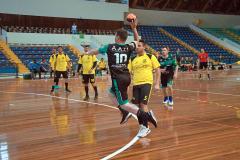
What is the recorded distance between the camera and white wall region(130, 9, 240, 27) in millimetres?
39197

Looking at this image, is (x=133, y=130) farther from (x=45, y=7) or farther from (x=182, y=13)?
(x=182, y=13)

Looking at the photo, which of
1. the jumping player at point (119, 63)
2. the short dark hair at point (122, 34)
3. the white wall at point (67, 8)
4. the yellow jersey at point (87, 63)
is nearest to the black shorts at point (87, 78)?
the yellow jersey at point (87, 63)

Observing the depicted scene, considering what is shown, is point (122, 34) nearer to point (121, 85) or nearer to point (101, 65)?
point (121, 85)

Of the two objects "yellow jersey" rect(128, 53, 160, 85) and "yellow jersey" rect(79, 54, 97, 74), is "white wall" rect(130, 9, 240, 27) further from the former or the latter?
"yellow jersey" rect(128, 53, 160, 85)

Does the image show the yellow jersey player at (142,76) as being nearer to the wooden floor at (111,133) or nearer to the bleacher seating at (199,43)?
the wooden floor at (111,133)

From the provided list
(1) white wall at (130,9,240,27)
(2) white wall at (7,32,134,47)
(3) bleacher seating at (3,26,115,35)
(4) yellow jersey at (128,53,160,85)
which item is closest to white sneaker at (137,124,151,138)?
(4) yellow jersey at (128,53,160,85)

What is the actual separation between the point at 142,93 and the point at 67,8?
2652 centimetres

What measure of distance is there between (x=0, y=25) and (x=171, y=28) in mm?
19251

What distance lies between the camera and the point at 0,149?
5.47 metres

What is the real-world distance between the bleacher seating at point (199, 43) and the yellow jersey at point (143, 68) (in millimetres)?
31928

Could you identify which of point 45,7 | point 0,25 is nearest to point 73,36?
point 45,7

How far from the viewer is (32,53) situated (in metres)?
27.6

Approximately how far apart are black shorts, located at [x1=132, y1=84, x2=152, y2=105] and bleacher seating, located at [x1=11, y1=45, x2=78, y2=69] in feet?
67.1

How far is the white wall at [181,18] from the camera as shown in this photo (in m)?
39.2
